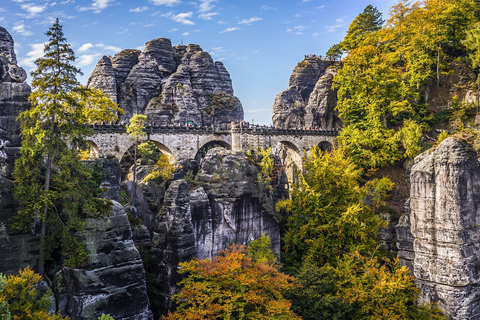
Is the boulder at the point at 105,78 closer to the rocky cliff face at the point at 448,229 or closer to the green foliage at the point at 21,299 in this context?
the green foliage at the point at 21,299

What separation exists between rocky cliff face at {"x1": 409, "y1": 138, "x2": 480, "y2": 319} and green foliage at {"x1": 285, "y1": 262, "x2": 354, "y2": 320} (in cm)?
573

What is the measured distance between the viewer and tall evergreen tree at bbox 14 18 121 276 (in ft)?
50.3

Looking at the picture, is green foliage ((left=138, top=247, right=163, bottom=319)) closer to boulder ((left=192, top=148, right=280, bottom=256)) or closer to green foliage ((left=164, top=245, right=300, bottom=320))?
green foliage ((left=164, top=245, right=300, bottom=320))

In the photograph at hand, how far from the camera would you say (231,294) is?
53.3 feet

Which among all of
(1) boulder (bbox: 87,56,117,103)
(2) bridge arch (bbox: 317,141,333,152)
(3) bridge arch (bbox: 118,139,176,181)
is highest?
(1) boulder (bbox: 87,56,117,103)

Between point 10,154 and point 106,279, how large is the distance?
7.54m

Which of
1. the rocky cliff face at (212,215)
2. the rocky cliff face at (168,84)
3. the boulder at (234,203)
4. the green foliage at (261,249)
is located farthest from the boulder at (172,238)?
the rocky cliff face at (168,84)

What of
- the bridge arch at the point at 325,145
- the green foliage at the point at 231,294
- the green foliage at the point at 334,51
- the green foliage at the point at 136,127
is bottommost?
the green foliage at the point at 231,294

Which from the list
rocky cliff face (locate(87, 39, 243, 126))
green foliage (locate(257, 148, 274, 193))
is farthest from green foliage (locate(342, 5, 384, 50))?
green foliage (locate(257, 148, 274, 193))

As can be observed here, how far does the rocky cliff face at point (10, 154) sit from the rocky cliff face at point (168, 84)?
26009 mm

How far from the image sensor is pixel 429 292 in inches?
848

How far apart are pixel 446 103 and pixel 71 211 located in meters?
35.0

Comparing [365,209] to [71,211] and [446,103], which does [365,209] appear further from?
[71,211]

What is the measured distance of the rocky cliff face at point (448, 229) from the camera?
68.2ft
